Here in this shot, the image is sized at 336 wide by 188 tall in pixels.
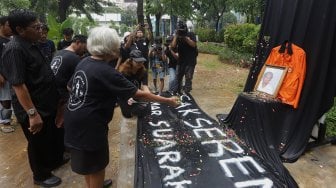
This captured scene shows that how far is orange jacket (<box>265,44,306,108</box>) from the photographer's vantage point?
3.79m

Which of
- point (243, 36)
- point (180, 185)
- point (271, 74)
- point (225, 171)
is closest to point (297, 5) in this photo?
point (271, 74)

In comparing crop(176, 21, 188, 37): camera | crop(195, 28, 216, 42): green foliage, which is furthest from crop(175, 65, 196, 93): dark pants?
crop(195, 28, 216, 42): green foliage

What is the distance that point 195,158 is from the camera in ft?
11.7

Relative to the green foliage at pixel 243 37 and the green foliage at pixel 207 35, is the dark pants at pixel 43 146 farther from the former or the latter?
the green foliage at pixel 207 35

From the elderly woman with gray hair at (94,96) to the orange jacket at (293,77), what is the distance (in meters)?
2.15

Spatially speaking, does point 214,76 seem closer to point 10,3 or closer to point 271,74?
point 271,74

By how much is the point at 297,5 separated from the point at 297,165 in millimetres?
1984

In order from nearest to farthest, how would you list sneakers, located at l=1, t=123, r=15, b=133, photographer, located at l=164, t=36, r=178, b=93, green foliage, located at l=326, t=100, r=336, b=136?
green foliage, located at l=326, t=100, r=336, b=136
sneakers, located at l=1, t=123, r=15, b=133
photographer, located at l=164, t=36, r=178, b=93

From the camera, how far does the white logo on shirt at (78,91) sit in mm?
2299

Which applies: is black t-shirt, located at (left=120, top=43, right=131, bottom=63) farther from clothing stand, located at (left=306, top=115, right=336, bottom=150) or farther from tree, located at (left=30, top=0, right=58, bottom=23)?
tree, located at (left=30, top=0, right=58, bottom=23)

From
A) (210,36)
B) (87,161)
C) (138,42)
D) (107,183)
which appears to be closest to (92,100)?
(87,161)

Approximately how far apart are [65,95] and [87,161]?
1.27m

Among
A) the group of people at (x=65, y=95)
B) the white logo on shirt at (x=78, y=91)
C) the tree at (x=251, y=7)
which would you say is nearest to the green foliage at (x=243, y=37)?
the tree at (x=251, y=7)

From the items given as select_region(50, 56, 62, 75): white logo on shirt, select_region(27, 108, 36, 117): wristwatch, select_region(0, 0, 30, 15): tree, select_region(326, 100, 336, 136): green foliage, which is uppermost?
select_region(0, 0, 30, 15): tree
